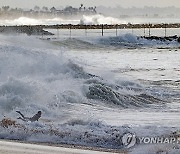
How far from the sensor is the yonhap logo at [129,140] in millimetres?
4817

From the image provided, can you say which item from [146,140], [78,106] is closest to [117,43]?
[78,106]

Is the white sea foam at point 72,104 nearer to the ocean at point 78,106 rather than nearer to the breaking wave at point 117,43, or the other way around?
the ocean at point 78,106

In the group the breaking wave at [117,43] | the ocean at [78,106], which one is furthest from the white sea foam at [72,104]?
the breaking wave at [117,43]

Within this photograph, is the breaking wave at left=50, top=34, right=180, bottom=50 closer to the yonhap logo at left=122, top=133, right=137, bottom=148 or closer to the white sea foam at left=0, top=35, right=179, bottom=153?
the white sea foam at left=0, top=35, right=179, bottom=153

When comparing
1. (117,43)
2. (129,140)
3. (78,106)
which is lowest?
(117,43)

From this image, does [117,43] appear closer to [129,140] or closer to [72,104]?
[72,104]

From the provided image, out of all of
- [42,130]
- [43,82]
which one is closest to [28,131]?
[42,130]

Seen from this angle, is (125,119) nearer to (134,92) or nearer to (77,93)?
(77,93)

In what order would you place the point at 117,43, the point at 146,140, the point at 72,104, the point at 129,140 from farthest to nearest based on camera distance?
the point at 117,43
the point at 72,104
the point at 129,140
the point at 146,140

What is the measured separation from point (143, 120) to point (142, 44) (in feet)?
97.1

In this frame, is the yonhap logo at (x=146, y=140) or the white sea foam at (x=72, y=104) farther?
the white sea foam at (x=72, y=104)

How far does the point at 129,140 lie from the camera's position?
16.6 feet

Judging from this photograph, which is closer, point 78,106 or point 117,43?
point 78,106

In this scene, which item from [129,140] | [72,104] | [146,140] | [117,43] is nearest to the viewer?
[146,140]
